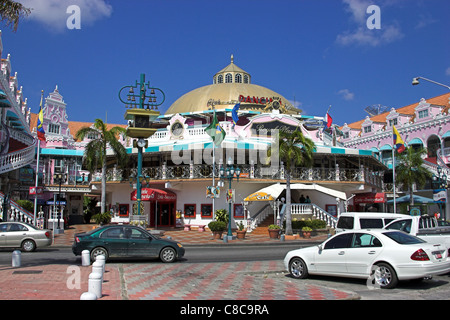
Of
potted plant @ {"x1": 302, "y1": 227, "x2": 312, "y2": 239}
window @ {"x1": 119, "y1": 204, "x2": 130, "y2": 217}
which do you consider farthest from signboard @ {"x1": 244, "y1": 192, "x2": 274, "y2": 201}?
window @ {"x1": 119, "y1": 204, "x2": 130, "y2": 217}

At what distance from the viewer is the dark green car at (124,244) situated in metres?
14.0

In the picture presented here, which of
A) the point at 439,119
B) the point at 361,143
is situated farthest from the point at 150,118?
the point at 361,143

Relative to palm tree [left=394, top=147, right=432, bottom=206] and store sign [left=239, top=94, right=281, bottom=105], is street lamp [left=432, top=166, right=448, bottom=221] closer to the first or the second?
palm tree [left=394, top=147, right=432, bottom=206]

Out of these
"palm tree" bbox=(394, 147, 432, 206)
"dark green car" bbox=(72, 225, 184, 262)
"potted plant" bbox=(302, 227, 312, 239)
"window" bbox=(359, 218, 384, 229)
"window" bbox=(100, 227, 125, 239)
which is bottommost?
"potted plant" bbox=(302, 227, 312, 239)

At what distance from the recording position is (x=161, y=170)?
3303 centimetres

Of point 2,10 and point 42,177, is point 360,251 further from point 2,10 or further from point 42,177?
point 42,177

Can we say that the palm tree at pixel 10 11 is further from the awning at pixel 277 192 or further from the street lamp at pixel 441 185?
the street lamp at pixel 441 185

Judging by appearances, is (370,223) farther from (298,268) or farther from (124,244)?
(124,244)

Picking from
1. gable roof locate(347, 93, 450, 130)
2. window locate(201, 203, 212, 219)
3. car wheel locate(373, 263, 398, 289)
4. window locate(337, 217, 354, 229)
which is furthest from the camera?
gable roof locate(347, 93, 450, 130)

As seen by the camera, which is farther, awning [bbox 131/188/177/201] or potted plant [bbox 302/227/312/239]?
awning [bbox 131/188/177/201]

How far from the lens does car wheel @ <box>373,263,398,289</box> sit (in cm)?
925

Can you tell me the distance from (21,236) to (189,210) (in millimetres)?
16799

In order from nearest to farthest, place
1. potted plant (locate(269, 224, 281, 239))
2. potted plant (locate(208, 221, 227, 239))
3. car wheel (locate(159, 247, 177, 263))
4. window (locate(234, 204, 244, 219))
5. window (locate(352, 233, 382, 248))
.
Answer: window (locate(352, 233, 382, 248)) → car wheel (locate(159, 247, 177, 263)) → potted plant (locate(208, 221, 227, 239)) → potted plant (locate(269, 224, 281, 239)) → window (locate(234, 204, 244, 219))

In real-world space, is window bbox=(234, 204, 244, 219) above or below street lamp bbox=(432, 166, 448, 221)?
below
